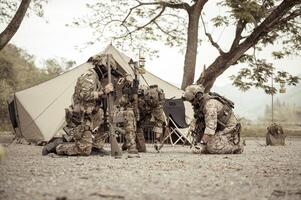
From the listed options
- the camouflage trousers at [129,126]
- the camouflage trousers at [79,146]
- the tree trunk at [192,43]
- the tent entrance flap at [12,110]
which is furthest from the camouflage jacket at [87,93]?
the tree trunk at [192,43]

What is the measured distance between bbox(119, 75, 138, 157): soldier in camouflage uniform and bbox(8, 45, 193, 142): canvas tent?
3827 millimetres

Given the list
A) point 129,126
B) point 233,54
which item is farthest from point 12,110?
point 233,54

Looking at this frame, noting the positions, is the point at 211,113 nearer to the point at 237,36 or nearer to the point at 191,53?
the point at 191,53

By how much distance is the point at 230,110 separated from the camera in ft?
26.2

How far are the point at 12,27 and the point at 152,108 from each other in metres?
5.13

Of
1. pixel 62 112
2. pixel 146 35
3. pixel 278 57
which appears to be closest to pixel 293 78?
pixel 278 57

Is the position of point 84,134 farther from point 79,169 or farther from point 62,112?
point 62,112

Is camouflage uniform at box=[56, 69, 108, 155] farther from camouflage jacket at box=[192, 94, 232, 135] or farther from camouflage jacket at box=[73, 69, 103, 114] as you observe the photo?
camouflage jacket at box=[192, 94, 232, 135]

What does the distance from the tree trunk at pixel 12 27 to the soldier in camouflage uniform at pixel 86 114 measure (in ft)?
14.9

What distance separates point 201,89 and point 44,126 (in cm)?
505

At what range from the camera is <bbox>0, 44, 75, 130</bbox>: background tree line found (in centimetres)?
2627

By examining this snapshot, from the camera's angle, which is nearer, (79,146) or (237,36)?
(79,146)

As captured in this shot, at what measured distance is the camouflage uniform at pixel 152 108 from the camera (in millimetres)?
8094

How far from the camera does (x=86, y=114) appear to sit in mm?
6938
